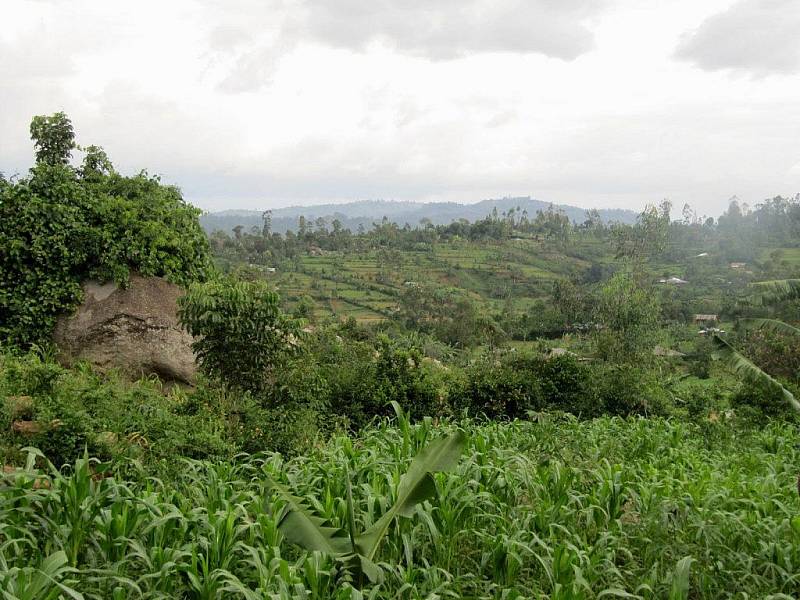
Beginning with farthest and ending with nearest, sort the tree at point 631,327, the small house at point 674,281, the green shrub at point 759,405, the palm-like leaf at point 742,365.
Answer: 1. the small house at point 674,281
2. the tree at point 631,327
3. the green shrub at point 759,405
4. the palm-like leaf at point 742,365

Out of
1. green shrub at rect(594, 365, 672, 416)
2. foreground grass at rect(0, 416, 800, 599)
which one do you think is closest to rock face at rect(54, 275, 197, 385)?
foreground grass at rect(0, 416, 800, 599)

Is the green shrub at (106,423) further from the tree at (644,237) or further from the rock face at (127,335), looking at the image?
the tree at (644,237)

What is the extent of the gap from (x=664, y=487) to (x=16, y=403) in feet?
19.9

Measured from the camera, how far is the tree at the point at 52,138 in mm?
12961

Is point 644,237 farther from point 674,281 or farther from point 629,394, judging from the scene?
point 629,394

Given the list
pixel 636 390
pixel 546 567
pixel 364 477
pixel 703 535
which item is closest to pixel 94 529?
pixel 364 477

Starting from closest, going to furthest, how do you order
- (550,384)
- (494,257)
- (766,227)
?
1. (550,384)
2. (494,257)
3. (766,227)

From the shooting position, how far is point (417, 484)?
13.8 ft

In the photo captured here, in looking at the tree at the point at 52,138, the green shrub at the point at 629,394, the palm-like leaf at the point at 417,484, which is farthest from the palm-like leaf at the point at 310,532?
the tree at the point at 52,138

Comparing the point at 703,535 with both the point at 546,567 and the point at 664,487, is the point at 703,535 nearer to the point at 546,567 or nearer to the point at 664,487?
the point at 664,487

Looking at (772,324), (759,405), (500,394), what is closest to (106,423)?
(500,394)

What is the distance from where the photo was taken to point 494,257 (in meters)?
62.6

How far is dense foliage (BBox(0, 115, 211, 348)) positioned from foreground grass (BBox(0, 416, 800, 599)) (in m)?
6.00

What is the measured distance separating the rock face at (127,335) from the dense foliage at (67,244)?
236mm
